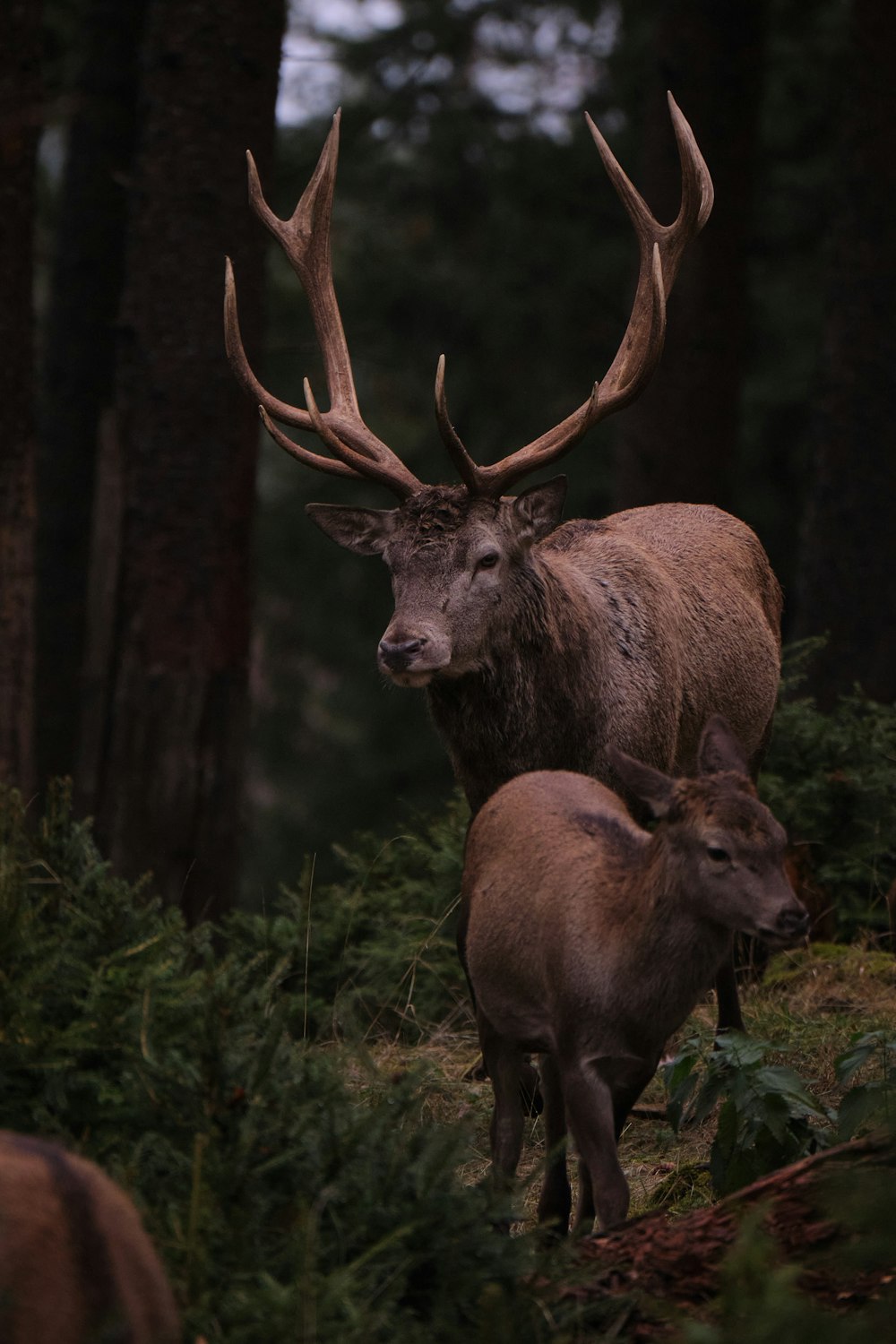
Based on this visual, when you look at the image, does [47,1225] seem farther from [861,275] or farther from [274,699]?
[274,699]

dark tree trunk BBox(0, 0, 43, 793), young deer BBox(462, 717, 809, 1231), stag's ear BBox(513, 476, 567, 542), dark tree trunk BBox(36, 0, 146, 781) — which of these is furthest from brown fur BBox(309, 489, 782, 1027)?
dark tree trunk BBox(36, 0, 146, 781)

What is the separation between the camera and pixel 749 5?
13.2 meters

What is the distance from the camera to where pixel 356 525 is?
696cm

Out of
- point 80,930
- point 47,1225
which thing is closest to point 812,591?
point 80,930

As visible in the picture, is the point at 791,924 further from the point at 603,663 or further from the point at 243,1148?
the point at 603,663

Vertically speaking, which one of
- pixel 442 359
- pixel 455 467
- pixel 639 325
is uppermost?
pixel 639 325

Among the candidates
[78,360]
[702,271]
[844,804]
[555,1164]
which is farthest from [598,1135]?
[78,360]

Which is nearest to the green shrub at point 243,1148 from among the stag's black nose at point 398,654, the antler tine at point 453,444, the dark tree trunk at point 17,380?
the stag's black nose at point 398,654

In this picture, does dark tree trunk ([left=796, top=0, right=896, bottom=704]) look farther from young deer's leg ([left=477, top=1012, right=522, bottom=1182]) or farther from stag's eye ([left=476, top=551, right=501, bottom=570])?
young deer's leg ([left=477, top=1012, right=522, bottom=1182])

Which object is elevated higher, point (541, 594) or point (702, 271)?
point (702, 271)

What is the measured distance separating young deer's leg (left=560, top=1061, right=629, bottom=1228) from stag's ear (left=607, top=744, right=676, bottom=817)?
74 cm

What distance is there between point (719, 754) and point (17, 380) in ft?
20.4

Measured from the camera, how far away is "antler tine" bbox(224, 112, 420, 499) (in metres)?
6.93

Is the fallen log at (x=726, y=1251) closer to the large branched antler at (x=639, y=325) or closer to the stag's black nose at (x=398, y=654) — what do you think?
the stag's black nose at (x=398, y=654)
